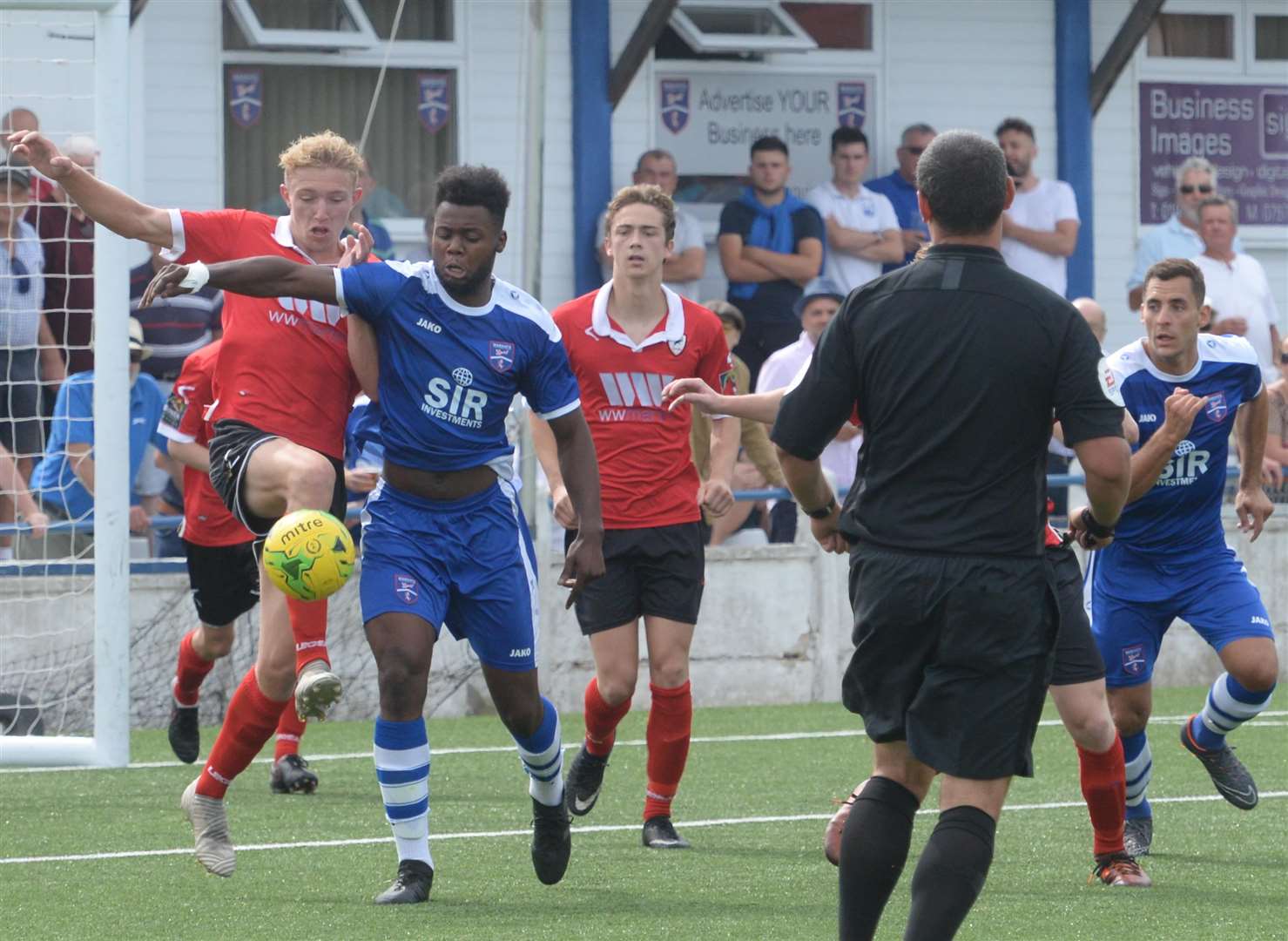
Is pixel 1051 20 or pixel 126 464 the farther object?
pixel 1051 20

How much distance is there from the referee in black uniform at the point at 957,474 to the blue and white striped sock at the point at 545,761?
2.05 meters

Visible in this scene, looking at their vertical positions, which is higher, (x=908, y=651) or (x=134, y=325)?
(x=134, y=325)

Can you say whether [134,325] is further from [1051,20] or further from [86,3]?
[1051,20]

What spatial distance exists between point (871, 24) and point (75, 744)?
32.3ft

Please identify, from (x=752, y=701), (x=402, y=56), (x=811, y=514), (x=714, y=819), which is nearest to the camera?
(x=811, y=514)

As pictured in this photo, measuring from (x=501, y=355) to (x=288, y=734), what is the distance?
11.7 feet

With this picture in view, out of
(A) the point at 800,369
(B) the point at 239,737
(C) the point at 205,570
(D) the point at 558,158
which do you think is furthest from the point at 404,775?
(D) the point at 558,158

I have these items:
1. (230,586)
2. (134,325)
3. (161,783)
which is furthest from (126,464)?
(134,325)

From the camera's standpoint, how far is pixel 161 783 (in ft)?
31.6

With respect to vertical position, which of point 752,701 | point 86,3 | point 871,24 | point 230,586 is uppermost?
point 871,24

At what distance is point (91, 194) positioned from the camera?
693 cm

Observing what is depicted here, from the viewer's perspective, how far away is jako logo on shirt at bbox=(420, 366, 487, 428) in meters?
6.52

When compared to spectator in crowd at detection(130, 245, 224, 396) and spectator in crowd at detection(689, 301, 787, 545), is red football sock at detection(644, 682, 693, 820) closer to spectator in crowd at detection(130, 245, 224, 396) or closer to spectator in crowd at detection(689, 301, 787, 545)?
Result: spectator in crowd at detection(689, 301, 787, 545)

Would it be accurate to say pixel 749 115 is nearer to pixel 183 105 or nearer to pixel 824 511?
pixel 183 105
